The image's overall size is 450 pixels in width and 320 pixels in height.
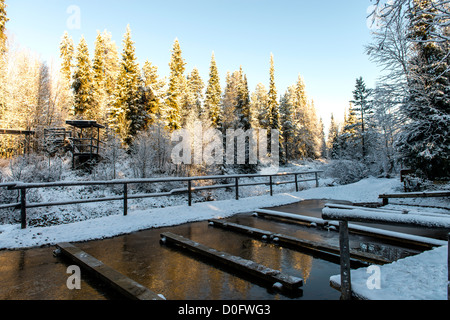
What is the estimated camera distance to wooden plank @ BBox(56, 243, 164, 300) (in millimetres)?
2609

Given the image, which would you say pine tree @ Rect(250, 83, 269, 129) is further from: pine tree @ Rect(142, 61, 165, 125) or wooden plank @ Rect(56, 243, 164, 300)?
wooden plank @ Rect(56, 243, 164, 300)

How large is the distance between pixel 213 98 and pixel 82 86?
16720 millimetres

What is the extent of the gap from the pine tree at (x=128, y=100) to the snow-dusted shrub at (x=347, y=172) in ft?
69.0

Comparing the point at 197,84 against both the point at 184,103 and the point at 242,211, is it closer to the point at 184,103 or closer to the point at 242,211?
the point at 184,103

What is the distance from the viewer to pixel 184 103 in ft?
120

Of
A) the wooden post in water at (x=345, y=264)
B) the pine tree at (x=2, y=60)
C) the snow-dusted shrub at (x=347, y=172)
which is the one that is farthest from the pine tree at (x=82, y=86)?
the wooden post in water at (x=345, y=264)

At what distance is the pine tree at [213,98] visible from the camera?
32.2m

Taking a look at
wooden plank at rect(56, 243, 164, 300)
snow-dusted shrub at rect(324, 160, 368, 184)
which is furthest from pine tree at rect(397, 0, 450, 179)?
wooden plank at rect(56, 243, 164, 300)

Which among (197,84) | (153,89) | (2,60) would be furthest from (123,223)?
(197,84)

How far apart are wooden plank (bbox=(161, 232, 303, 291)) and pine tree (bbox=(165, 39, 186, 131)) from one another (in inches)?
1067
